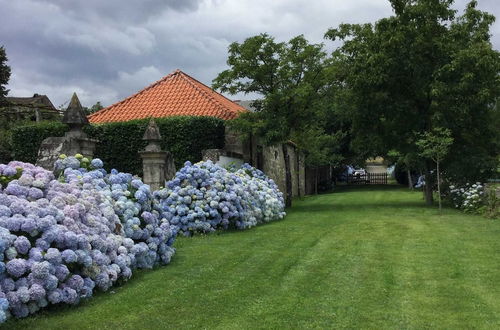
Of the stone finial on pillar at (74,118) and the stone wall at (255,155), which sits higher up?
the stone finial on pillar at (74,118)

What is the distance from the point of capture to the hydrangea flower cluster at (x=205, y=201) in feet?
32.9

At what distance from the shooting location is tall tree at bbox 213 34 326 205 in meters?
16.0

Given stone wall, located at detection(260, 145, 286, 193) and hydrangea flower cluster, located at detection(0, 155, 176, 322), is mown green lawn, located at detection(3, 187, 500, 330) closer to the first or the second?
hydrangea flower cluster, located at detection(0, 155, 176, 322)

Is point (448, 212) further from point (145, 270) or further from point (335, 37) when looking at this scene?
point (145, 270)

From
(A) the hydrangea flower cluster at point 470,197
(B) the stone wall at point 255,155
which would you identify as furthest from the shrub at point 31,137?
(A) the hydrangea flower cluster at point 470,197

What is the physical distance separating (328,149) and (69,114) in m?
20.6

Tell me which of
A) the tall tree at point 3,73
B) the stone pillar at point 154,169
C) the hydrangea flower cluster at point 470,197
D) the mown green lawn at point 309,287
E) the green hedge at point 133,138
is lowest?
the mown green lawn at point 309,287

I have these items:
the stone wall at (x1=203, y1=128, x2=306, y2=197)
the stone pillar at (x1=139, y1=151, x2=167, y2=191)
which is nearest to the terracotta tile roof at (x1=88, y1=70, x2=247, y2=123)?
the stone wall at (x1=203, y1=128, x2=306, y2=197)

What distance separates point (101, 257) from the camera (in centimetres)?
541

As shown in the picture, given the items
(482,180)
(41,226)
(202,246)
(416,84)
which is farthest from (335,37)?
(41,226)

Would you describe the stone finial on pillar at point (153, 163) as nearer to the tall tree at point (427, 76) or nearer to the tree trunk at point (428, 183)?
the tall tree at point (427, 76)

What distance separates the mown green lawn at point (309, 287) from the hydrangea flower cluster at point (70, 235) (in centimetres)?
21

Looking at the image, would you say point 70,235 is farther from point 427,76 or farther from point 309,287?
point 427,76

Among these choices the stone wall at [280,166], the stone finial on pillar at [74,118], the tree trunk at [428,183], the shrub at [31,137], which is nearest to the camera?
the stone finial on pillar at [74,118]
